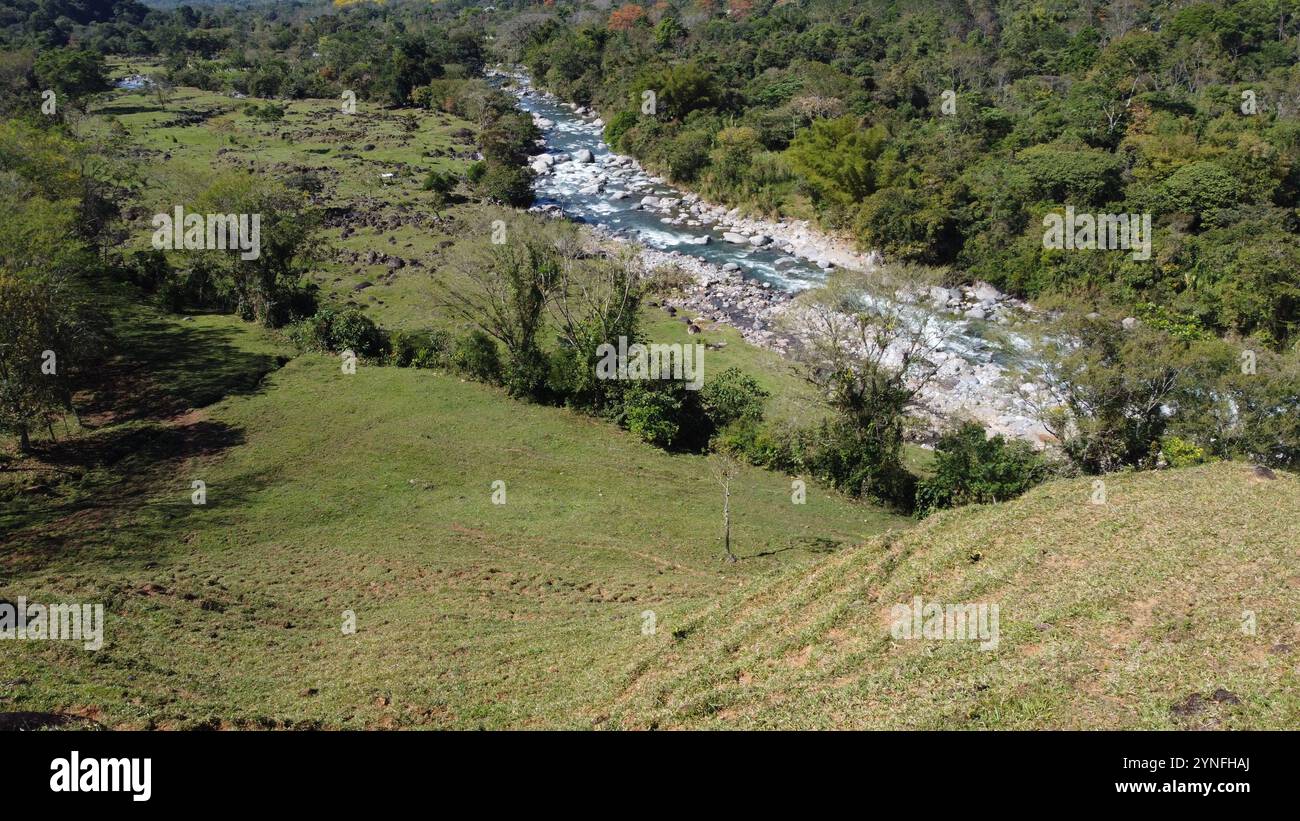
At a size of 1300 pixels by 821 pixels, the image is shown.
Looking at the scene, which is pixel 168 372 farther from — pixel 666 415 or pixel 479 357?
pixel 666 415

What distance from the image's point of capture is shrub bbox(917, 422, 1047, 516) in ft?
85.0

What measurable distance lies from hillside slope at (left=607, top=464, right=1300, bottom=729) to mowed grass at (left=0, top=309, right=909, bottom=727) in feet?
7.79

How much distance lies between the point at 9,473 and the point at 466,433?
50.8 ft

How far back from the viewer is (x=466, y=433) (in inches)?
1218

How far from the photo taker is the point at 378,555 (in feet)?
71.3

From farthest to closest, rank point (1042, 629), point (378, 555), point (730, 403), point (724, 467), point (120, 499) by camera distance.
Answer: point (730, 403)
point (724, 467)
point (120, 499)
point (378, 555)
point (1042, 629)

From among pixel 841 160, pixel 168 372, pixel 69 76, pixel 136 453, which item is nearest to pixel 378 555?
pixel 136 453

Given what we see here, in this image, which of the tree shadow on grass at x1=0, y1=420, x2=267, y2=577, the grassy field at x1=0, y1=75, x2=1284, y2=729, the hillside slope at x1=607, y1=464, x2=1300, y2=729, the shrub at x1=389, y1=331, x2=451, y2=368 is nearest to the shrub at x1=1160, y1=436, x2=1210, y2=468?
the grassy field at x1=0, y1=75, x2=1284, y2=729

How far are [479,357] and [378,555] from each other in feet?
50.6

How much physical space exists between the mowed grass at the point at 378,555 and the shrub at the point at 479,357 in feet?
4.88

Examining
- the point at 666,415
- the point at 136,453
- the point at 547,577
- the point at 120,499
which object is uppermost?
the point at 666,415
